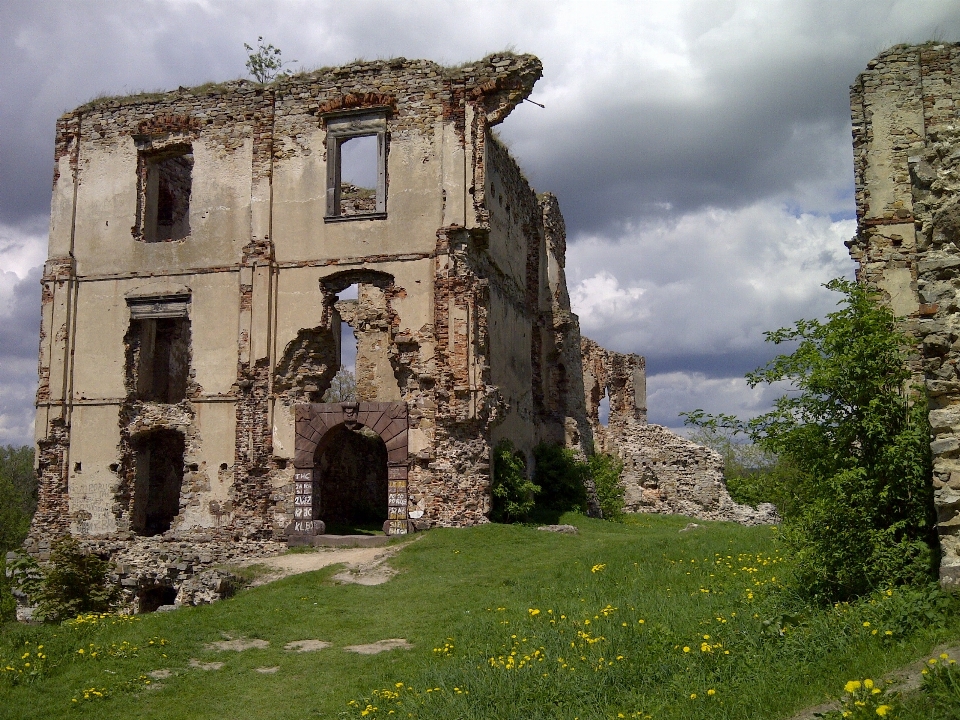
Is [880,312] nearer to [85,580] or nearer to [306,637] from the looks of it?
[306,637]

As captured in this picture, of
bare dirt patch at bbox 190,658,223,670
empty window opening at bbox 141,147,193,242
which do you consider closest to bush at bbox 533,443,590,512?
empty window opening at bbox 141,147,193,242

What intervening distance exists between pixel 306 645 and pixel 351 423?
26.3ft

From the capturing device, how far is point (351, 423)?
Result: 17.1m

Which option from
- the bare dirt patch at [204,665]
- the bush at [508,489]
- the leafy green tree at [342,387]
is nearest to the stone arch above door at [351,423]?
the bush at [508,489]

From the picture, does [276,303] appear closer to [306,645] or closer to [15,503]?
[306,645]

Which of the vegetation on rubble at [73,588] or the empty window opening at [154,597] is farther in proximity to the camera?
the empty window opening at [154,597]

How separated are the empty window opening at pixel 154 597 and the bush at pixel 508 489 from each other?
6.20 meters

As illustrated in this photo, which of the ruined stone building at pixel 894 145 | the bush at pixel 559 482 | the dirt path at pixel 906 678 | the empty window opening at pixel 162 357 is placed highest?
the ruined stone building at pixel 894 145

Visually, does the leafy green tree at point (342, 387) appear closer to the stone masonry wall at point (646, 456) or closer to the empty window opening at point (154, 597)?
the stone masonry wall at point (646, 456)

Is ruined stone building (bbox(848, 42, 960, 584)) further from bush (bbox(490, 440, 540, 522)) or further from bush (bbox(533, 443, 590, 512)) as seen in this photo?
bush (bbox(533, 443, 590, 512))

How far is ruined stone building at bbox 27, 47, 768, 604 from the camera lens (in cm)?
1684

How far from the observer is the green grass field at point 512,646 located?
585cm

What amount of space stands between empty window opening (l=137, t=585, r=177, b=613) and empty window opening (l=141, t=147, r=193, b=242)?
28.0 feet

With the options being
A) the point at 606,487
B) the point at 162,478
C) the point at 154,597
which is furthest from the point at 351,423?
the point at 606,487
